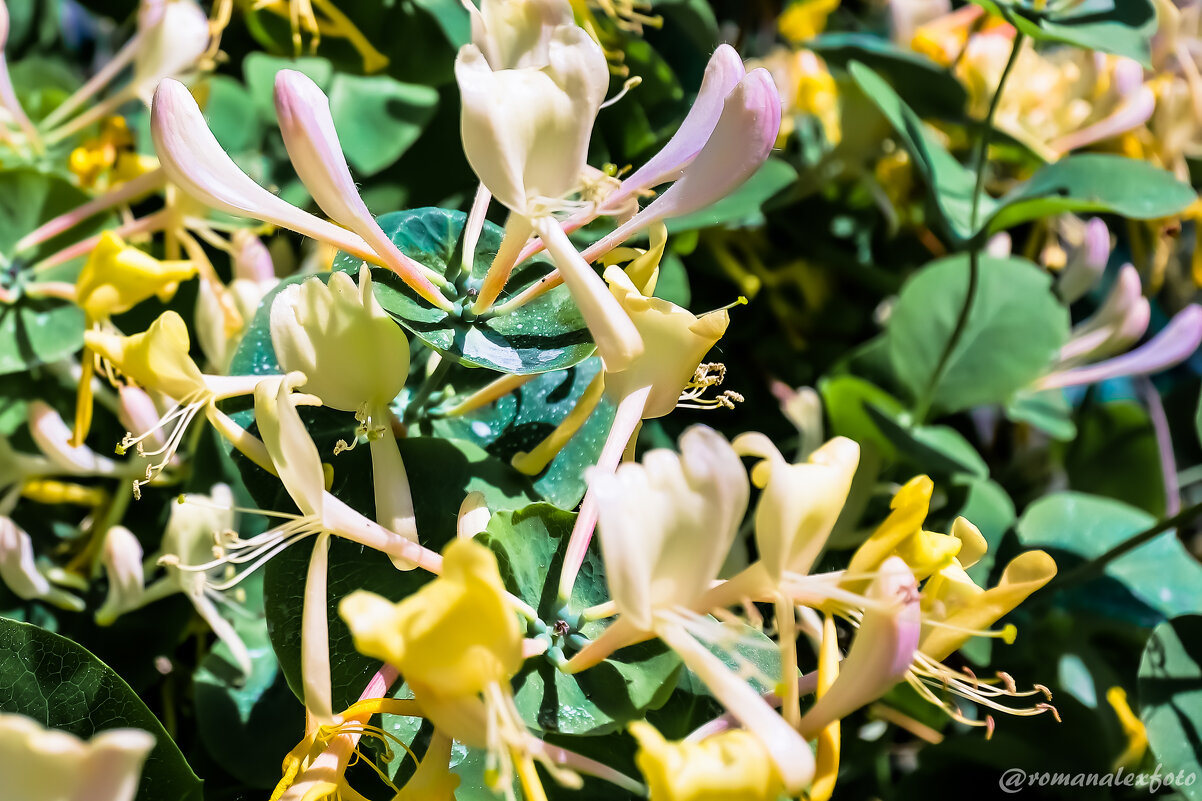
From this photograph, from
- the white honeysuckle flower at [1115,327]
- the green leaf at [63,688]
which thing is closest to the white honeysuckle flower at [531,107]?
the green leaf at [63,688]

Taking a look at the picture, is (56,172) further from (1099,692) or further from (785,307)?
A: (1099,692)

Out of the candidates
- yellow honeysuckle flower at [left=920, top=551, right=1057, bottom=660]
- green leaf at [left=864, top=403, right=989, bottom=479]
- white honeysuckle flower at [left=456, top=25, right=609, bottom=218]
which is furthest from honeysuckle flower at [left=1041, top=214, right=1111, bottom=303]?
white honeysuckle flower at [left=456, top=25, right=609, bottom=218]

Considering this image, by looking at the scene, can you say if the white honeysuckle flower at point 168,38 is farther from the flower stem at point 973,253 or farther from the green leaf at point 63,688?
the flower stem at point 973,253

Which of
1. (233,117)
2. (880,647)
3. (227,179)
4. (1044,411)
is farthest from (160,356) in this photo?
(1044,411)

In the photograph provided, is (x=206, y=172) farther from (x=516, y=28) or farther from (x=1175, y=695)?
(x=1175, y=695)

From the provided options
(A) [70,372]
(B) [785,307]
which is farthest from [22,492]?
(B) [785,307]

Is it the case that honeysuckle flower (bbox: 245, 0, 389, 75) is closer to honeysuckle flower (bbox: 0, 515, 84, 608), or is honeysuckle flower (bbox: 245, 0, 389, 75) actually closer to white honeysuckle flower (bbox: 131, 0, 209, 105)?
white honeysuckle flower (bbox: 131, 0, 209, 105)

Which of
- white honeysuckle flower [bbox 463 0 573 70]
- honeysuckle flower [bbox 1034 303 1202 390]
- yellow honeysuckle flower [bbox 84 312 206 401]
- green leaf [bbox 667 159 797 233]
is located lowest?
honeysuckle flower [bbox 1034 303 1202 390]
